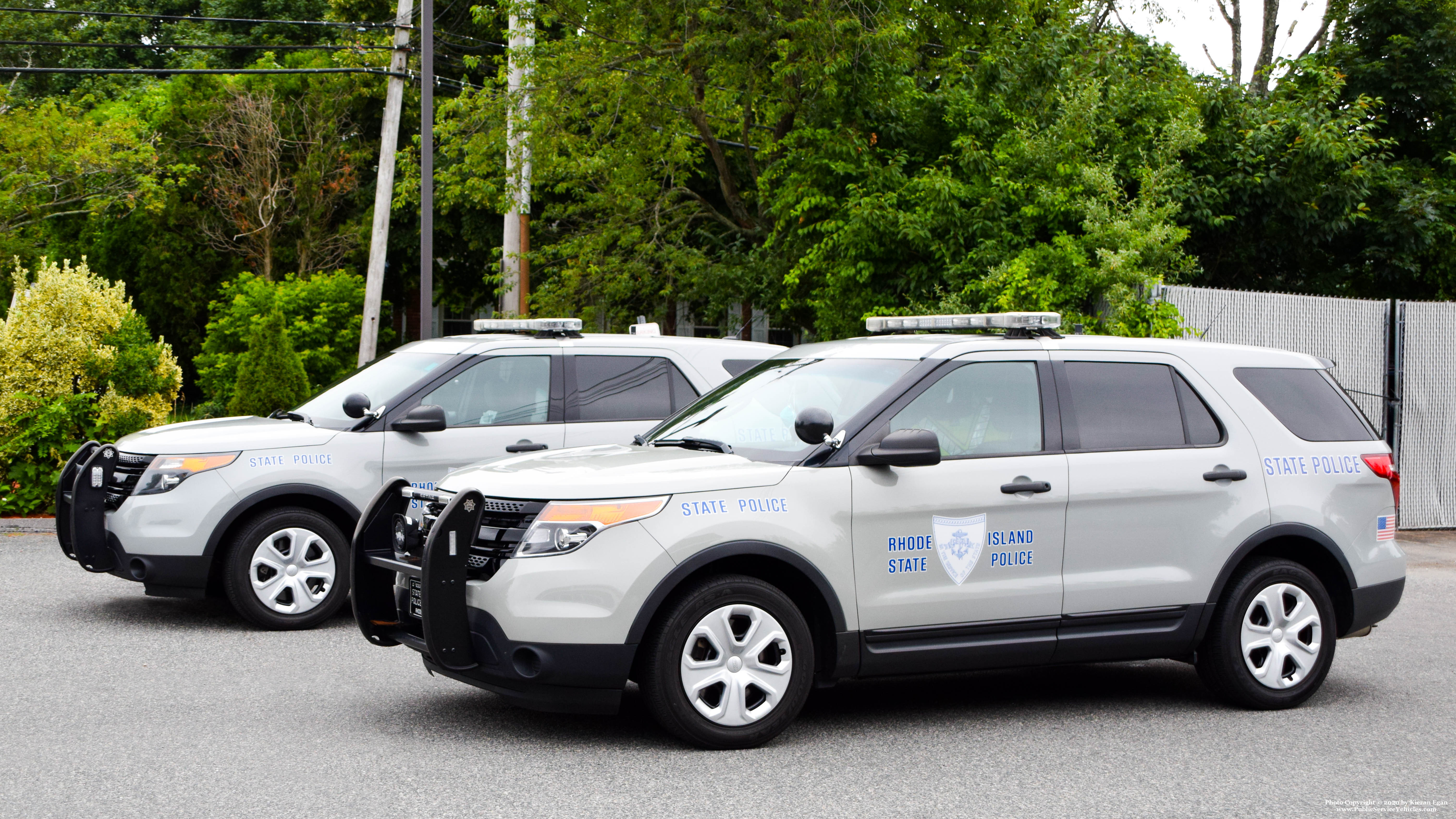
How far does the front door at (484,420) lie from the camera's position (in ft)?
28.8

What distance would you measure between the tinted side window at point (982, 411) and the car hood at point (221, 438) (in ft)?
13.6

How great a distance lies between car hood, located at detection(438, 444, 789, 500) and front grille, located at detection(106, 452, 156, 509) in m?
3.22

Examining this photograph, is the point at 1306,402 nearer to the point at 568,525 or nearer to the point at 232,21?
the point at 568,525

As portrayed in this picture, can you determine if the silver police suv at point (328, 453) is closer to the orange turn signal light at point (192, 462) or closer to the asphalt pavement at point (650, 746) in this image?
the orange turn signal light at point (192, 462)

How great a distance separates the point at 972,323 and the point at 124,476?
518 cm

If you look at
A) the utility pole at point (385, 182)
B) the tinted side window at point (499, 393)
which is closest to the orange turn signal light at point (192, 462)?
the tinted side window at point (499, 393)

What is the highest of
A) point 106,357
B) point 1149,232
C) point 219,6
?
point 219,6

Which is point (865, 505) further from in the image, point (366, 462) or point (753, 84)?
point (753, 84)

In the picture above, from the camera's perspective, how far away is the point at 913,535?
19.8 feet

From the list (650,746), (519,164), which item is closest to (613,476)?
(650,746)

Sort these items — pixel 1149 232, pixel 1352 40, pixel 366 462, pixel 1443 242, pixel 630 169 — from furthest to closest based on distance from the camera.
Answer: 1. pixel 1352 40
2. pixel 630 169
3. pixel 1443 242
4. pixel 1149 232
5. pixel 366 462

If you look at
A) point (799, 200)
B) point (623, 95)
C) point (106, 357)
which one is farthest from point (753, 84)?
point (106, 357)

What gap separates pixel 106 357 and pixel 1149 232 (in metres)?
10.2

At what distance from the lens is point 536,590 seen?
5.53 m
